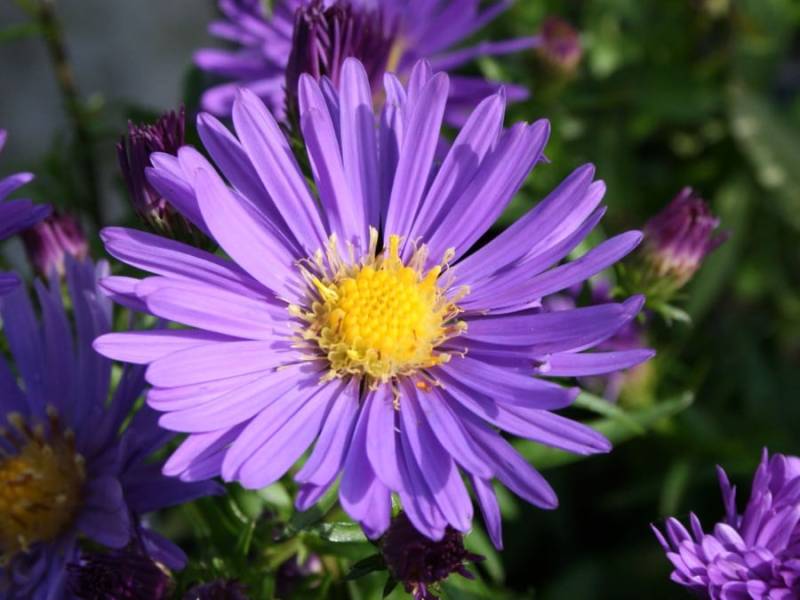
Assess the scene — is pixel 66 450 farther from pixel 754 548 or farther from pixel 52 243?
pixel 754 548

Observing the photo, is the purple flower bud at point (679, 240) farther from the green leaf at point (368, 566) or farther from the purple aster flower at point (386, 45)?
the green leaf at point (368, 566)

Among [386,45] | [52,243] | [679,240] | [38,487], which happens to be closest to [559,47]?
[386,45]

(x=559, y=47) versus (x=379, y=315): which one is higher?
(x=559, y=47)

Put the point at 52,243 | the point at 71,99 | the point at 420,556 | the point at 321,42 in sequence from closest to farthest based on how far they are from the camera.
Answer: the point at 420,556
the point at 321,42
the point at 52,243
the point at 71,99

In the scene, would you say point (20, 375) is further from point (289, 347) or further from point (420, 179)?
point (420, 179)

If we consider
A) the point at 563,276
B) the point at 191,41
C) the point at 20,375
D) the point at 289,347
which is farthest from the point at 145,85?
the point at 563,276

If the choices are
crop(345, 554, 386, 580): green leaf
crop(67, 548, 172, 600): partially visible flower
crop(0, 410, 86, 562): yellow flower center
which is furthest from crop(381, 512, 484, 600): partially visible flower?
crop(0, 410, 86, 562): yellow flower center
